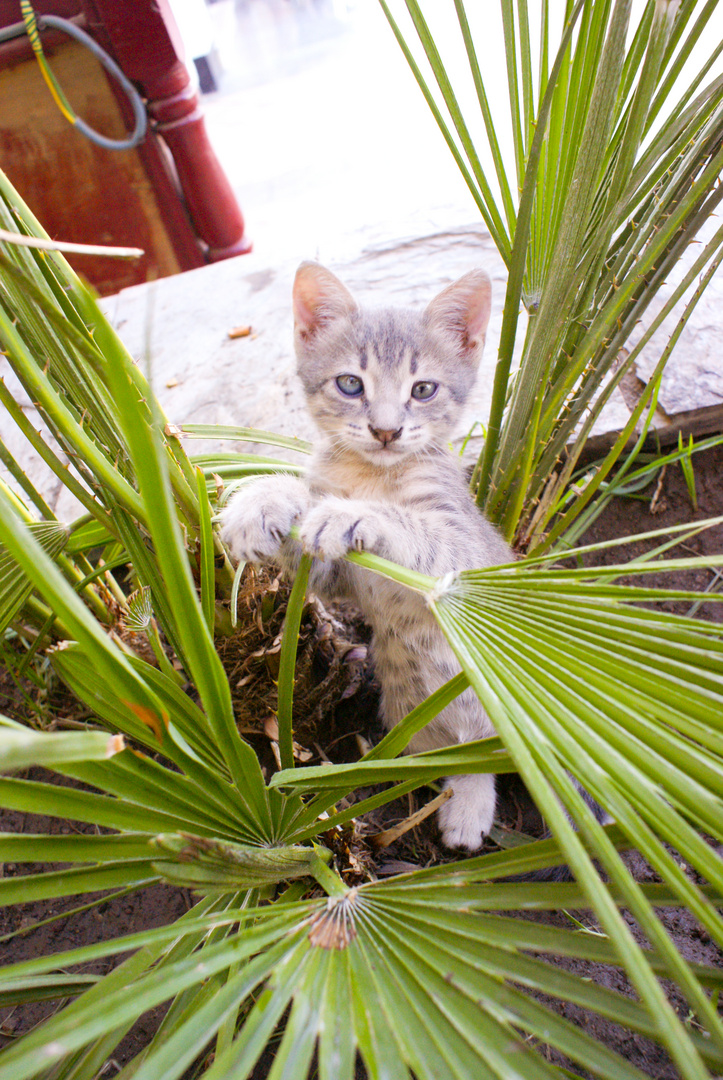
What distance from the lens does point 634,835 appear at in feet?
1.72

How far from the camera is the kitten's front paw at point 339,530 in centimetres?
92

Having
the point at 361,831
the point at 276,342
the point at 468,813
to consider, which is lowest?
the point at 468,813

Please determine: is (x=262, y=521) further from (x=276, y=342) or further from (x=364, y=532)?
(x=276, y=342)

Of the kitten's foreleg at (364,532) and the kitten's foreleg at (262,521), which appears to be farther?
the kitten's foreleg at (262,521)

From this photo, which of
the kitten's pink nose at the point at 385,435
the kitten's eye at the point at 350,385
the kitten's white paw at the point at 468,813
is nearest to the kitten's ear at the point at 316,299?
the kitten's eye at the point at 350,385

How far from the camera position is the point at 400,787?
0.83 meters

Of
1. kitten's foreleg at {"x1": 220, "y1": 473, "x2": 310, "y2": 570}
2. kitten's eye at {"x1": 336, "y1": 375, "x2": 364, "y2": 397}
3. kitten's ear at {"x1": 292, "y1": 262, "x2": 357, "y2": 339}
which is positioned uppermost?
kitten's ear at {"x1": 292, "y1": 262, "x2": 357, "y2": 339}

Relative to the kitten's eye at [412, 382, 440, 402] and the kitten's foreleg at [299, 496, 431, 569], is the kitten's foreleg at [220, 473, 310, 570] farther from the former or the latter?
the kitten's eye at [412, 382, 440, 402]

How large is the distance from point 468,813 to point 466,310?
45.5 inches

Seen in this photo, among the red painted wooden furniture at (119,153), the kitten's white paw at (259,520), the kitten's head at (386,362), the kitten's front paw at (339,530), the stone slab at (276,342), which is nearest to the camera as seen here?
the kitten's front paw at (339,530)

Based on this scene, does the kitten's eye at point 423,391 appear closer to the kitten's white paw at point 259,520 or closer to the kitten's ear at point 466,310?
the kitten's ear at point 466,310

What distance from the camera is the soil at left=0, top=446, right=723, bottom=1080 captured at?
101 cm

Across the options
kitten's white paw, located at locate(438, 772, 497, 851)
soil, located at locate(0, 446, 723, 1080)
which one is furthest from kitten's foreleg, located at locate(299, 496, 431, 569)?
kitten's white paw, located at locate(438, 772, 497, 851)

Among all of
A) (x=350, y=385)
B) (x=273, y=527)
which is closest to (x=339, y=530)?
(x=273, y=527)
